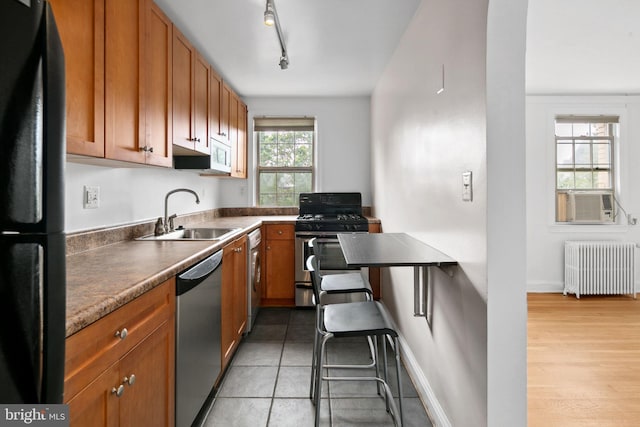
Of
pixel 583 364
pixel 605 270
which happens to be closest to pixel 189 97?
pixel 583 364

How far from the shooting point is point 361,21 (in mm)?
2348

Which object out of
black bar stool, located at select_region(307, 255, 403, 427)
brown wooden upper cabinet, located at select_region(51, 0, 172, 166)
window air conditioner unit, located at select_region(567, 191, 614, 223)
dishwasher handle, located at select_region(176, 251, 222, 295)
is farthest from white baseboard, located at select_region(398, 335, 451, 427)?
window air conditioner unit, located at select_region(567, 191, 614, 223)

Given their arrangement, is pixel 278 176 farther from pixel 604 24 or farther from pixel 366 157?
pixel 604 24

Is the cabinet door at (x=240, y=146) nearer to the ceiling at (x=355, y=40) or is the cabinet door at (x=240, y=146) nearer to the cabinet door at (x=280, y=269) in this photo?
the ceiling at (x=355, y=40)

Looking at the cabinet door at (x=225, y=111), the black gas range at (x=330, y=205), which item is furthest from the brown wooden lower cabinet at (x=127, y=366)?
the black gas range at (x=330, y=205)

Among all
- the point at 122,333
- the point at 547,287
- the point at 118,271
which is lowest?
the point at 547,287

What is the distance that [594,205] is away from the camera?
412 centimetres

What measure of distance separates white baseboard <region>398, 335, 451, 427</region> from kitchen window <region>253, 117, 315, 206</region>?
2.44 meters

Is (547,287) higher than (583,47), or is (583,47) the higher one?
(583,47)

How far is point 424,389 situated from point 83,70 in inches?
92.5

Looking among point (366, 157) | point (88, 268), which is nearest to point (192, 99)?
point (88, 268)

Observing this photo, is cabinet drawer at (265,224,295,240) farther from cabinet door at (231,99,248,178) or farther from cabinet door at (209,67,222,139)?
cabinet door at (209,67,222,139)

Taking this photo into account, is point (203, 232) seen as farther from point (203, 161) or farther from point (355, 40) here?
point (355, 40)

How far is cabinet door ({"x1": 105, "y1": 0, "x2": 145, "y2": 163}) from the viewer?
4.69 ft
